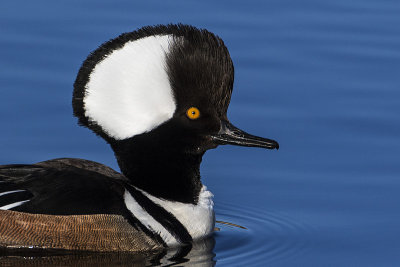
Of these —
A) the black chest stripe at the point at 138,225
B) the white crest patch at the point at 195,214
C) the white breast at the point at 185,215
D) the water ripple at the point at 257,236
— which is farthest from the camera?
the white crest patch at the point at 195,214

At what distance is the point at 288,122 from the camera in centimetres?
1188

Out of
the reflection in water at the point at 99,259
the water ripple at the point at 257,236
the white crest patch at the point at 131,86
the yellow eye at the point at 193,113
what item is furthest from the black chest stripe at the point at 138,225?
the yellow eye at the point at 193,113

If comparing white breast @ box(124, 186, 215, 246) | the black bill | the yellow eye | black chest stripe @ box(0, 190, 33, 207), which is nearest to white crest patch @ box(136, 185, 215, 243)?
white breast @ box(124, 186, 215, 246)

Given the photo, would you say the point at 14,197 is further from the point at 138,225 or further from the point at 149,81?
the point at 149,81

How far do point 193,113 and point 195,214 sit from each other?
3.15 feet

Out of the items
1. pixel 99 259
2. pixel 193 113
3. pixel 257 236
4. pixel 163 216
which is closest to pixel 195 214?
pixel 163 216

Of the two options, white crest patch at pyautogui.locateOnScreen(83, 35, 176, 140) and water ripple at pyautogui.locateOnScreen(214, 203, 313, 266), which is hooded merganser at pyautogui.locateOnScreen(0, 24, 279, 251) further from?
water ripple at pyautogui.locateOnScreen(214, 203, 313, 266)

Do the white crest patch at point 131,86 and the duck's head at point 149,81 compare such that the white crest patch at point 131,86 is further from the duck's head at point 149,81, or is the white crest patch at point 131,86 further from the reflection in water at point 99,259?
the reflection in water at point 99,259

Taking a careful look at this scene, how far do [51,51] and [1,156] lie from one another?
2.33 metres

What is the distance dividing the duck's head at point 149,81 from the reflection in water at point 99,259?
0.98m

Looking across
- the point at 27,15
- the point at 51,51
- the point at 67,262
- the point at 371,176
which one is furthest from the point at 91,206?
the point at 27,15

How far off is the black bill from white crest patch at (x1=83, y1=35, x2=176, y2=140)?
A: 25.4 inches

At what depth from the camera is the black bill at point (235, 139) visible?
9.47 m

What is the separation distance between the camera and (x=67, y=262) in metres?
8.83
